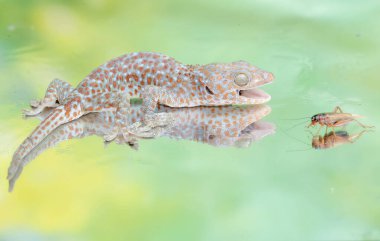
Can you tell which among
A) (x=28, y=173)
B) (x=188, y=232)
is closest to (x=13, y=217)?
(x=28, y=173)

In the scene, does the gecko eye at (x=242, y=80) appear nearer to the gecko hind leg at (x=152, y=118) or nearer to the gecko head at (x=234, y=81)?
the gecko head at (x=234, y=81)

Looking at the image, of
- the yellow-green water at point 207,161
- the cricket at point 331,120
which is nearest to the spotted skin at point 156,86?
the yellow-green water at point 207,161

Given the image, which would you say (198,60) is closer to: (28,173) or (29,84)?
(29,84)

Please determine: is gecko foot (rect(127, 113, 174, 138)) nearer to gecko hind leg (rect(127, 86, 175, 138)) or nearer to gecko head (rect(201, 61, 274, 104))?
gecko hind leg (rect(127, 86, 175, 138))

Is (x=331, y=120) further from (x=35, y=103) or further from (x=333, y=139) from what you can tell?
(x=35, y=103)

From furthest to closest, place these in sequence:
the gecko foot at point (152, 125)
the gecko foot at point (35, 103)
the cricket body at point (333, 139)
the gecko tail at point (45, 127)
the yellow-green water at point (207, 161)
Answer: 1. the gecko foot at point (35, 103)
2. the gecko foot at point (152, 125)
3. the cricket body at point (333, 139)
4. the gecko tail at point (45, 127)
5. the yellow-green water at point (207, 161)

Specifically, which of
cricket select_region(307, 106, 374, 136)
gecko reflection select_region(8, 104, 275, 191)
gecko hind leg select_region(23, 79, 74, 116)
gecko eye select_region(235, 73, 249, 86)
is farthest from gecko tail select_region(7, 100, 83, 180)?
cricket select_region(307, 106, 374, 136)

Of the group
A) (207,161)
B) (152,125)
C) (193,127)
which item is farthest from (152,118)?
(207,161)
